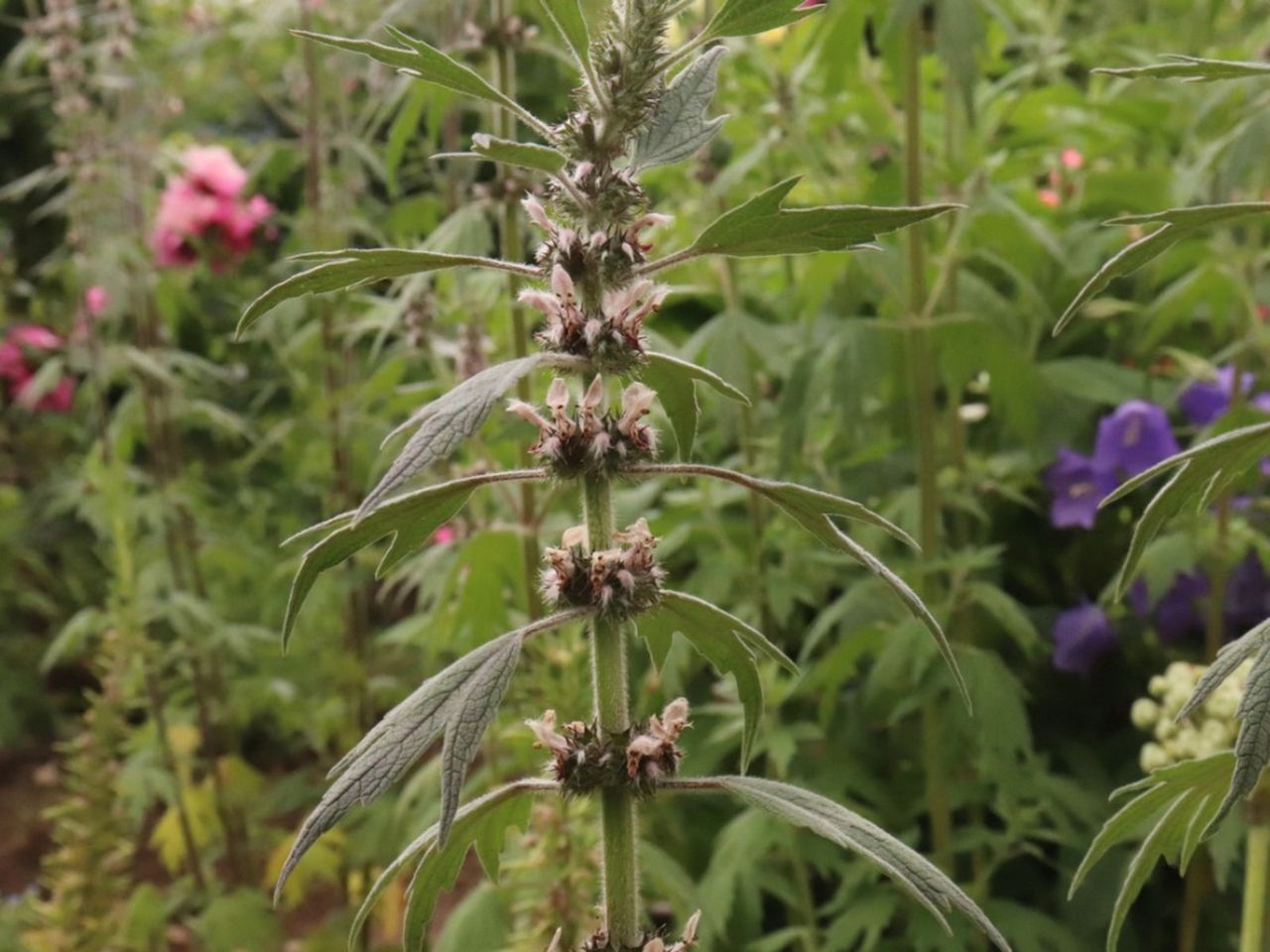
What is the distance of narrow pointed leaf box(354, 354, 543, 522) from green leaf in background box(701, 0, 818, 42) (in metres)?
0.22

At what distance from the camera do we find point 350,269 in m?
0.72

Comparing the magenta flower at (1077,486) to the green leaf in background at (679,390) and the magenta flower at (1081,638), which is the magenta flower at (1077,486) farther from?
the green leaf in background at (679,390)

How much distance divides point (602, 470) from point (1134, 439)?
4.77 feet

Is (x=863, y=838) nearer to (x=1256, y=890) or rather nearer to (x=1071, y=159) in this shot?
(x=1256, y=890)

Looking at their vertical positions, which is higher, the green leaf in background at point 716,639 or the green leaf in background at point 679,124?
the green leaf in background at point 679,124

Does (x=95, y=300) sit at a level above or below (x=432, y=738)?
above

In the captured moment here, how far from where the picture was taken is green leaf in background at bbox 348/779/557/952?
79 cm

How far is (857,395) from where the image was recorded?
181cm

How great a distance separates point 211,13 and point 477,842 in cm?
332

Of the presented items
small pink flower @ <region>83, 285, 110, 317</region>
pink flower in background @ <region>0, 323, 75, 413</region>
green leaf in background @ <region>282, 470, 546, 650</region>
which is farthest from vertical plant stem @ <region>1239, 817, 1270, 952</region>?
pink flower in background @ <region>0, 323, 75, 413</region>

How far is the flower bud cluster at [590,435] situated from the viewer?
2.56 feet

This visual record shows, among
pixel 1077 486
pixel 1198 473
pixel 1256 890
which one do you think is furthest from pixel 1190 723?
pixel 1198 473

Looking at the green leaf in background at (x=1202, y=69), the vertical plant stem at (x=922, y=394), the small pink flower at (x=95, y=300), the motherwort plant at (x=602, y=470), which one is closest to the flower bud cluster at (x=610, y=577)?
the motherwort plant at (x=602, y=470)

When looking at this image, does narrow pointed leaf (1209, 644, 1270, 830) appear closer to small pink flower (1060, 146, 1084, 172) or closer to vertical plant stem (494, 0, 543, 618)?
vertical plant stem (494, 0, 543, 618)
